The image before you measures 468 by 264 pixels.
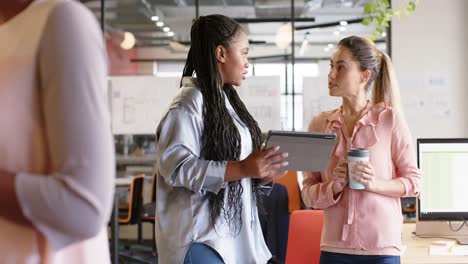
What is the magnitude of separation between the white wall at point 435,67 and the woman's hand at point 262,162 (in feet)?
15.9

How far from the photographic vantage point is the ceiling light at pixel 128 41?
874 cm

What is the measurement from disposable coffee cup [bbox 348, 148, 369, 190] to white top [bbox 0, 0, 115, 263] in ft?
4.55

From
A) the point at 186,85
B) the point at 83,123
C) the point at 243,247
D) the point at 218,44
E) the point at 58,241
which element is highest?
the point at 218,44

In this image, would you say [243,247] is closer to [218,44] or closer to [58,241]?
[218,44]

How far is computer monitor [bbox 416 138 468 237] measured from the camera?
9.44 ft

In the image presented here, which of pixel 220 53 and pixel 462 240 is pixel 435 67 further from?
pixel 220 53

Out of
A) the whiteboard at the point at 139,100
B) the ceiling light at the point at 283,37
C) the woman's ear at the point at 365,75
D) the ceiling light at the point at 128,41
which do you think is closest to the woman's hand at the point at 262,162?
the woman's ear at the point at 365,75

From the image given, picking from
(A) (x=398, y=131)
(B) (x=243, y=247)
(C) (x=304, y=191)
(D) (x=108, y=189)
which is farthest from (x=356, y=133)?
(D) (x=108, y=189)

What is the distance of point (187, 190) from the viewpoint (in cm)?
185

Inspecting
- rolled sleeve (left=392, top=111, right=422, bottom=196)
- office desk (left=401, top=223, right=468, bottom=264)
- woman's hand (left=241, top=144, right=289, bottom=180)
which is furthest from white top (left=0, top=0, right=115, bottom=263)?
office desk (left=401, top=223, right=468, bottom=264)

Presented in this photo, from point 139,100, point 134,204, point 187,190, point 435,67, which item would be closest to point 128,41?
point 139,100

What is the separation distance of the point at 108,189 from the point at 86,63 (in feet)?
0.52

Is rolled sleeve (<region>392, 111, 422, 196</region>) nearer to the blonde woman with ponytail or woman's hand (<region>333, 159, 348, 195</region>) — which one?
the blonde woman with ponytail

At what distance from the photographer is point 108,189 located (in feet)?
2.50
